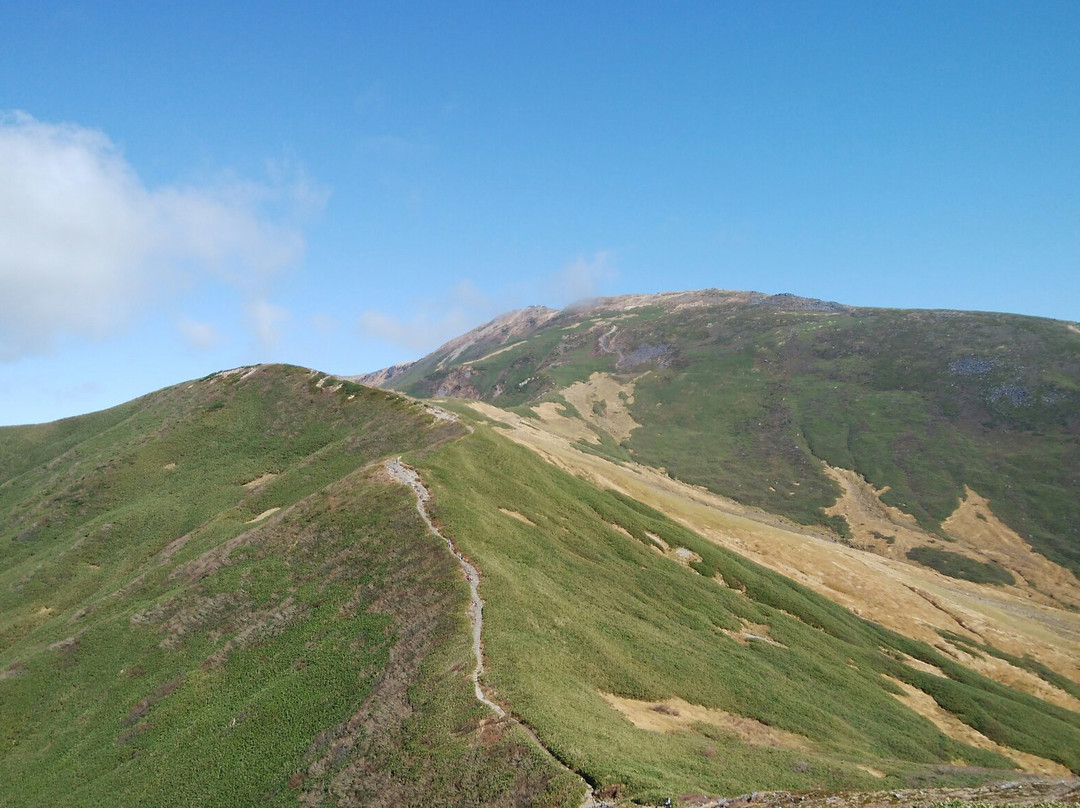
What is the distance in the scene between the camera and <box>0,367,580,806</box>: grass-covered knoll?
27.8m

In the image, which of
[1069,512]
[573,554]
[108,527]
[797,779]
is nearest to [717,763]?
[797,779]

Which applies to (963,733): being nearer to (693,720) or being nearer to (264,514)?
(693,720)

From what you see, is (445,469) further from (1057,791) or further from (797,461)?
(797,461)

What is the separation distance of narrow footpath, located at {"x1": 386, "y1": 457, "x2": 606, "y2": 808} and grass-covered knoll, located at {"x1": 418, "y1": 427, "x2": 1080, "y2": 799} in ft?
1.86

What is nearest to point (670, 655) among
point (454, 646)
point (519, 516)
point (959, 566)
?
point (454, 646)

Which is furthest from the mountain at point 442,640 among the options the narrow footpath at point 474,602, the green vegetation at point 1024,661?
the green vegetation at point 1024,661

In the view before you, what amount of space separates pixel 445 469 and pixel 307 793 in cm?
3510

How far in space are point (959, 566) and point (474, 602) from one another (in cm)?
14621

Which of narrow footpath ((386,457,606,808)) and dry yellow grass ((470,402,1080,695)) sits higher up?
narrow footpath ((386,457,606,808))

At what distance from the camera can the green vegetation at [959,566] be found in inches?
5266

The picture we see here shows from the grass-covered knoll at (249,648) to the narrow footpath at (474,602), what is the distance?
576 millimetres

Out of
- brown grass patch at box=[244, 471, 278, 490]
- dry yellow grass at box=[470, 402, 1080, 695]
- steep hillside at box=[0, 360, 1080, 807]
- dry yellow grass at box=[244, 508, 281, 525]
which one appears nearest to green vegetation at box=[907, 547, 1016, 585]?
dry yellow grass at box=[470, 402, 1080, 695]

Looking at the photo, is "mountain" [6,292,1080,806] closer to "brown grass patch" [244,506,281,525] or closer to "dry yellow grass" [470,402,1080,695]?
"dry yellow grass" [470,402,1080,695]

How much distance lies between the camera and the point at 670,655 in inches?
1668
